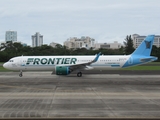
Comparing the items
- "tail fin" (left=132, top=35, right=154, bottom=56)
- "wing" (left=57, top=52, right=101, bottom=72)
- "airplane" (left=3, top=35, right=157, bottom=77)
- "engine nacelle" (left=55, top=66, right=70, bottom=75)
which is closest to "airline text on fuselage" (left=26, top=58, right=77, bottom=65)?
"airplane" (left=3, top=35, right=157, bottom=77)

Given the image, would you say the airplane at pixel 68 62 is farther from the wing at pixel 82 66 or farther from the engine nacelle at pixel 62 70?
the engine nacelle at pixel 62 70

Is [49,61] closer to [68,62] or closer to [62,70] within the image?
[68,62]

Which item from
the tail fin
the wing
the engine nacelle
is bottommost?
the engine nacelle

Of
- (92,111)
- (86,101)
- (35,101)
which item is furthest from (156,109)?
(35,101)

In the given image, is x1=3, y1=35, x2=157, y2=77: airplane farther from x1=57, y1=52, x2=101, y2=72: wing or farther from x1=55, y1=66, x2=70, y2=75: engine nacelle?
x1=55, y1=66, x2=70, y2=75: engine nacelle

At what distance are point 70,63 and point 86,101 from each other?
19.8m

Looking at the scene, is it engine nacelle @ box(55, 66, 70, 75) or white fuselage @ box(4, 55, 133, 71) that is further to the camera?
white fuselage @ box(4, 55, 133, 71)

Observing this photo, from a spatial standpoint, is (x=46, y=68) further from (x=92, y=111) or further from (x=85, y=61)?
(x=92, y=111)

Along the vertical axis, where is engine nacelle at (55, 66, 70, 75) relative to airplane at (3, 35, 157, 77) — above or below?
below

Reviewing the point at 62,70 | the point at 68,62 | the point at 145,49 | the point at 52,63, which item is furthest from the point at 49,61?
the point at 145,49

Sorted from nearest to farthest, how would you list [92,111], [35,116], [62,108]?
[35,116], [92,111], [62,108]

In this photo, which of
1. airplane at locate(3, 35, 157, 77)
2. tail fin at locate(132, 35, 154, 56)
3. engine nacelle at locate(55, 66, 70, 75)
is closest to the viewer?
engine nacelle at locate(55, 66, 70, 75)

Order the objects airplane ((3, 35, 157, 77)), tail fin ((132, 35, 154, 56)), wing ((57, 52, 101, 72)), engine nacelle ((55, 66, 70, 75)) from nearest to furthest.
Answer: engine nacelle ((55, 66, 70, 75)), wing ((57, 52, 101, 72)), airplane ((3, 35, 157, 77)), tail fin ((132, 35, 154, 56))

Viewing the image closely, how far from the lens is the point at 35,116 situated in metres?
10.1
